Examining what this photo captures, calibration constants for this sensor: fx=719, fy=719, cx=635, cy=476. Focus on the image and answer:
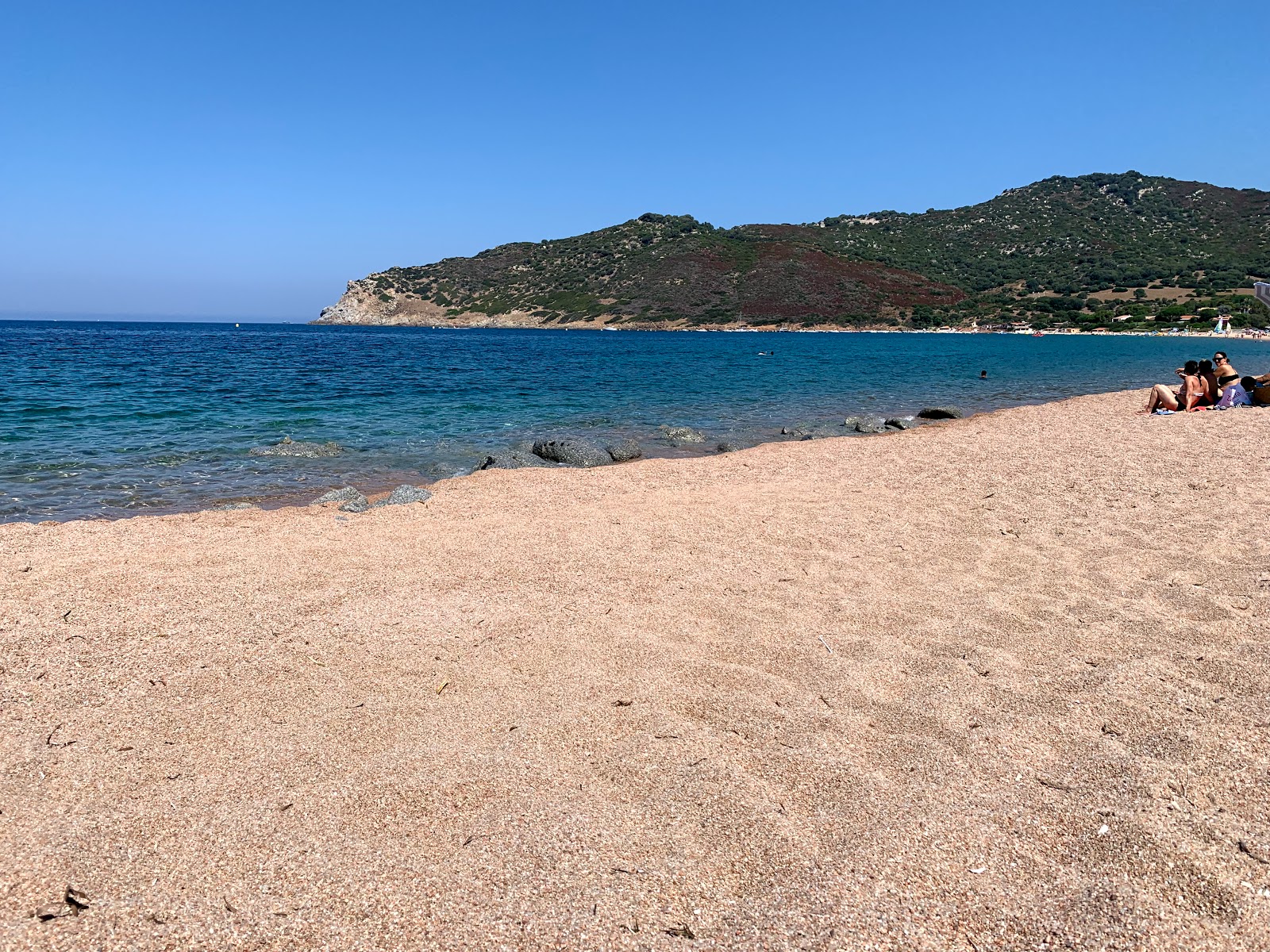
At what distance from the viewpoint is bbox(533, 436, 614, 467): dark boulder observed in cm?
1365

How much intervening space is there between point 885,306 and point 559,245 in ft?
235

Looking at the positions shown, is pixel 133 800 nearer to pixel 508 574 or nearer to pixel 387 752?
pixel 387 752

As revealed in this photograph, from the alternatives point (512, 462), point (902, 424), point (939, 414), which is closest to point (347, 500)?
point (512, 462)

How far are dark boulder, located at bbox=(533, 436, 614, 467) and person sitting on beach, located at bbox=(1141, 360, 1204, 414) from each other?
1246 cm

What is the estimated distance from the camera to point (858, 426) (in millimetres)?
17516

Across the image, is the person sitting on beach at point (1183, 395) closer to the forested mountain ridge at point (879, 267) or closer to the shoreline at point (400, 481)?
the shoreline at point (400, 481)

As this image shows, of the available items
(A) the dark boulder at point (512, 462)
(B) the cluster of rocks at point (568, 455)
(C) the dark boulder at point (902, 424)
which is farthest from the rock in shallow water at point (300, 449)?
(C) the dark boulder at point (902, 424)

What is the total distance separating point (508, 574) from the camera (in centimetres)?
621

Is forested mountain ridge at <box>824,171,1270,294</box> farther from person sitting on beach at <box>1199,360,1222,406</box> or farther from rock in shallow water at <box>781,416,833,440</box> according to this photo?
rock in shallow water at <box>781,416,833,440</box>

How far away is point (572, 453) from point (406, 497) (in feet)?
14.8

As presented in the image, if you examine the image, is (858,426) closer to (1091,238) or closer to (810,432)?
(810,432)

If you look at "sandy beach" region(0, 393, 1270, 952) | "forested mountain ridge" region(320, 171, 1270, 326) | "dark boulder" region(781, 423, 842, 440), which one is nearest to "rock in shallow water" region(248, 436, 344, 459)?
"sandy beach" region(0, 393, 1270, 952)

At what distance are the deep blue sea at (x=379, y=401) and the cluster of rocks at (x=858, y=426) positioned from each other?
0.87 m

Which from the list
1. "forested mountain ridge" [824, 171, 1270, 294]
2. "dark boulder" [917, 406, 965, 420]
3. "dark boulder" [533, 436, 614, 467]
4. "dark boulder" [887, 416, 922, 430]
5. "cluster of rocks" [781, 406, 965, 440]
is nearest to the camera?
"dark boulder" [533, 436, 614, 467]
